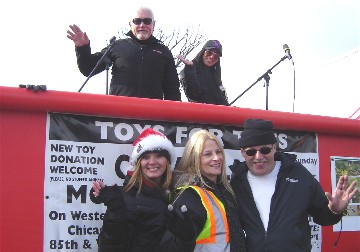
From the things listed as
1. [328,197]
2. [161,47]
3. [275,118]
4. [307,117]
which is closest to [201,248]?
[328,197]

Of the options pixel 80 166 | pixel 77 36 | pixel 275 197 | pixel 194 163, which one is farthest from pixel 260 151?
pixel 77 36

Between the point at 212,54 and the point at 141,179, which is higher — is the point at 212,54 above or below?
above

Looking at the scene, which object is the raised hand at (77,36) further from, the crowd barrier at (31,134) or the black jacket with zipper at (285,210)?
the black jacket with zipper at (285,210)

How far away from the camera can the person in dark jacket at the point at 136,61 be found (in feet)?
10.3

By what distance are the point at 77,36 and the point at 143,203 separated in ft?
4.40

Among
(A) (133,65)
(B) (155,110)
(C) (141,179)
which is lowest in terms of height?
(C) (141,179)

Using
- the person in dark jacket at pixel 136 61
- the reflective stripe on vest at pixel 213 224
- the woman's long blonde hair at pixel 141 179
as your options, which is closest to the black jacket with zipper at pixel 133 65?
the person in dark jacket at pixel 136 61

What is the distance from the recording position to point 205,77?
3752 mm

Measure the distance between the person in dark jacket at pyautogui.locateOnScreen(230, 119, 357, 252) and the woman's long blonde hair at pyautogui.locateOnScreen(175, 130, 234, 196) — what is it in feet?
0.47

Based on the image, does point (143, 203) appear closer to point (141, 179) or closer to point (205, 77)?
point (141, 179)

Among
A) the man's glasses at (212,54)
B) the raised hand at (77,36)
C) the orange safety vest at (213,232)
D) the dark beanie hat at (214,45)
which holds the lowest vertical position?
the orange safety vest at (213,232)

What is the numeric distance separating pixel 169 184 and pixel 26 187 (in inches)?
29.3

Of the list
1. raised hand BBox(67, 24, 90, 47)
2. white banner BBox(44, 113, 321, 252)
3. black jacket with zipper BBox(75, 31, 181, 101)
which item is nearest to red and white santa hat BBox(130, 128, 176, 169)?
white banner BBox(44, 113, 321, 252)

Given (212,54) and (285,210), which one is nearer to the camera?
(285,210)
